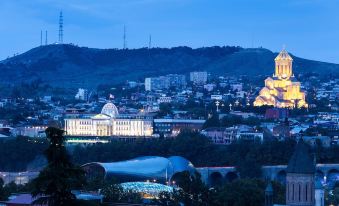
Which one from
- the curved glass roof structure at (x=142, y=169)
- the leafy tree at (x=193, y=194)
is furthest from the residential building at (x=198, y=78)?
the leafy tree at (x=193, y=194)

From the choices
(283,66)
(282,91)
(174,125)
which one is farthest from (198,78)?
(174,125)

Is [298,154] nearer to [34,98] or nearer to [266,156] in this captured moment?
[266,156]

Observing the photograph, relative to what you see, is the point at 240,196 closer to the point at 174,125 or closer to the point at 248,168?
the point at 248,168

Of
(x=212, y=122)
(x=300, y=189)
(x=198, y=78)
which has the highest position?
(x=198, y=78)

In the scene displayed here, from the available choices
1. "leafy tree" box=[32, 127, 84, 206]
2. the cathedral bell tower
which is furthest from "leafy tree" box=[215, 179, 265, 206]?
the cathedral bell tower

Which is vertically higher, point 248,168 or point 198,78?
point 198,78

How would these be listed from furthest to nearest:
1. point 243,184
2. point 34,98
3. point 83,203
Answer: point 34,98 → point 243,184 → point 83,203

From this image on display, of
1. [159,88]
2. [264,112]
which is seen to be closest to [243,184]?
[264,112]

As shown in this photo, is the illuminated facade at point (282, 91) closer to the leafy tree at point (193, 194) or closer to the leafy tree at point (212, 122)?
the leafy tree at point (212, 122)
